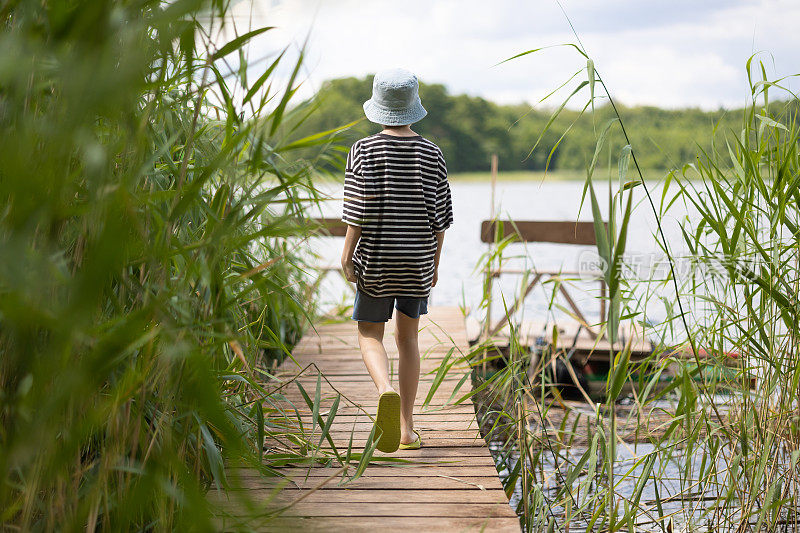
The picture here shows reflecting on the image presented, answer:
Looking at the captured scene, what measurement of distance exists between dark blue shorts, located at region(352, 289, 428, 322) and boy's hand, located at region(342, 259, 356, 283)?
7 cm

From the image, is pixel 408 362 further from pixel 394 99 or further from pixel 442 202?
pixel 394 99

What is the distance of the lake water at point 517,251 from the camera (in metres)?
2.25

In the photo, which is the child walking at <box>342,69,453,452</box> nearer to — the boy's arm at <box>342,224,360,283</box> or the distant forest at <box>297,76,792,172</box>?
the boy's arm at <box>342,224,360,283</box>

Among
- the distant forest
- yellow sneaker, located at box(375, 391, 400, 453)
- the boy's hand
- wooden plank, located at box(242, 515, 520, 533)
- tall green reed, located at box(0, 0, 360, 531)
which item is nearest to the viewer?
tall green reed, located at box(0, 0, 360, 531)

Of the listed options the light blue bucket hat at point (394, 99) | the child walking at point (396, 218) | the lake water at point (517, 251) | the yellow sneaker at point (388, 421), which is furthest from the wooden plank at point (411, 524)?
the light blue bucket hat at point (394, 99)

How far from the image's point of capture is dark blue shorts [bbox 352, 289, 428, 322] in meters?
2.23

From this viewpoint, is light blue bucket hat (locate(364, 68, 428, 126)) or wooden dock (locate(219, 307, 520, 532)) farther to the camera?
light blue bucket hat (locate(364, 68, 428, 126))

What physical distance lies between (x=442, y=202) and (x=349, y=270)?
398 mm

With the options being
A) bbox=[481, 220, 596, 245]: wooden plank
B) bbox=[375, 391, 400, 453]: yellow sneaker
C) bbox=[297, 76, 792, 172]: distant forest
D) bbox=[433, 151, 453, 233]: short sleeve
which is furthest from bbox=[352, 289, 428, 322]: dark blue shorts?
bbox=[481, 220, 596, 245]: wooden plank

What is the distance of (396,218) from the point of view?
2150 mm

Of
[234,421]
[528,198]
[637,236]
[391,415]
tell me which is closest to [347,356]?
[391,415]

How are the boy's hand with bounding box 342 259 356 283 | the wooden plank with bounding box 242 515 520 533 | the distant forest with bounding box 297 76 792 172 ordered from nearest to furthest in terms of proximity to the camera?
the wooden plank with bounding box 242 515 520 533 → the distant forest with bounding box 297 76 792 172 → the boy's hand with bounding box 342 259 356 283

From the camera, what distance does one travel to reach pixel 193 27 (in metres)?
0.97

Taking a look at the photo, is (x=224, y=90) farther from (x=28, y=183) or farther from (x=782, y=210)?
(x=782, y=210)
